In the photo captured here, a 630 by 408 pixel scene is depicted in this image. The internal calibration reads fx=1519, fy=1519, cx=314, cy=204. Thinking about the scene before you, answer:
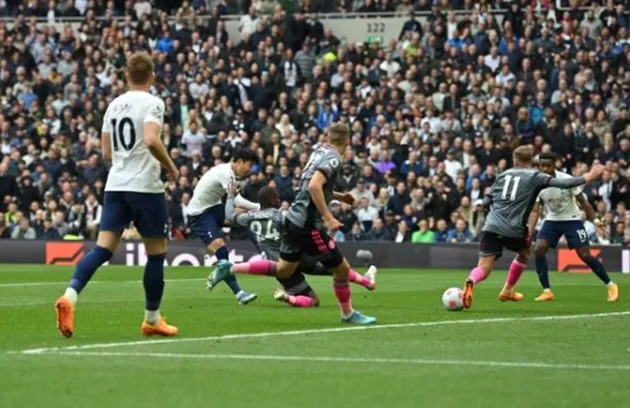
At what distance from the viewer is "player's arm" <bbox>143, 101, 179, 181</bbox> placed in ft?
41.0

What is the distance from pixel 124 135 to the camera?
12.9m

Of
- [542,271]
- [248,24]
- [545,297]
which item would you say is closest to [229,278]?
[545,297]

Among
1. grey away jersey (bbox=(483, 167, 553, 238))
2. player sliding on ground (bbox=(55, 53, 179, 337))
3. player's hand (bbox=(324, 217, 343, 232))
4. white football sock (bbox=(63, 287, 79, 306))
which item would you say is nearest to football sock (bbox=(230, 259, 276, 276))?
grey away jersey (bbox=(483, 167, 553, 238))

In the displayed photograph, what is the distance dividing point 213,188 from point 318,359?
797 centimetres

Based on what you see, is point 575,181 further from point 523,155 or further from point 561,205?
point 561,205

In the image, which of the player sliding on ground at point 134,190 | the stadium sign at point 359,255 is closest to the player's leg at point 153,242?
Answer: the player sliding on ground at point 134,190

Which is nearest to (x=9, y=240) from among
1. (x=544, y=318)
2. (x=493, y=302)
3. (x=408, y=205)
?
(x=408, y=205)

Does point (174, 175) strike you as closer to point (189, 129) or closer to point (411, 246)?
point (411, 246)

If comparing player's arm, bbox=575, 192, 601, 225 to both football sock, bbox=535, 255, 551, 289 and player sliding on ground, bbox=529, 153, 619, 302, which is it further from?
football sock, bbox=535, 255, 551, 289

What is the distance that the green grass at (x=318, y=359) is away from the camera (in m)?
9.09

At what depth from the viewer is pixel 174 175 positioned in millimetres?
12602

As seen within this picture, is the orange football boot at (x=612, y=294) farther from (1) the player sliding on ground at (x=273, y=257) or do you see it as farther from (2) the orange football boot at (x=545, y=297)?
(1) the player sliding on ground at (x=273, y=257)

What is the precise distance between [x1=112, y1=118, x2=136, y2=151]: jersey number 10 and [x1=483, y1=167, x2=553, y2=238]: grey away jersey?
6515 millimetres

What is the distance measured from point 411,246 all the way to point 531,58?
551 centimetres
